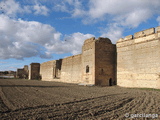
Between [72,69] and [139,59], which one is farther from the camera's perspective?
[72,69]

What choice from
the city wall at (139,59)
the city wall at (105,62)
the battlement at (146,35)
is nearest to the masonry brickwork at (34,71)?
the city wall at (105,62)

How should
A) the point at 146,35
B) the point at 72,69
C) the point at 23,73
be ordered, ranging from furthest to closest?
the point at 23,73 < the point at 72,69 < the point at 146,35

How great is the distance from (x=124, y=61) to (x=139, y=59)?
2160 mm

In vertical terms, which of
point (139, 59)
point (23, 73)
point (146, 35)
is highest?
point (146, 35)

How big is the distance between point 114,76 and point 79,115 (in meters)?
14.8

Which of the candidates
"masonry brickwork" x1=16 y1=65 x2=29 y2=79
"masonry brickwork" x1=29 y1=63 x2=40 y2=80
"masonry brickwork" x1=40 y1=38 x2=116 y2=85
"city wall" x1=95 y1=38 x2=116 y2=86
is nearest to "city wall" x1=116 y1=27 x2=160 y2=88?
"city wall" x1=95 y1=38 x2=116 y2=86

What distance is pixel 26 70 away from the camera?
52.1 metres

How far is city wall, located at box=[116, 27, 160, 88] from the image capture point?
13984 millimetres

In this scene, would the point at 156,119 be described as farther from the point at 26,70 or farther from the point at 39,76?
the point at 26,70

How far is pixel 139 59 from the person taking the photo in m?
15.5

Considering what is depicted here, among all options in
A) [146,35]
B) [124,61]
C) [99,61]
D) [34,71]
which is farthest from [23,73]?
[146,35]

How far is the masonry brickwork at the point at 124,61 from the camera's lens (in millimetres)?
14227

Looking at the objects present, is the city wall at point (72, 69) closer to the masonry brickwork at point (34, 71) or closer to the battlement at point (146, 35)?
the battlement at point (146, 35)

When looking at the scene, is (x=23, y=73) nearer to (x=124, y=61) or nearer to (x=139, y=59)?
(x=124, y=61)
